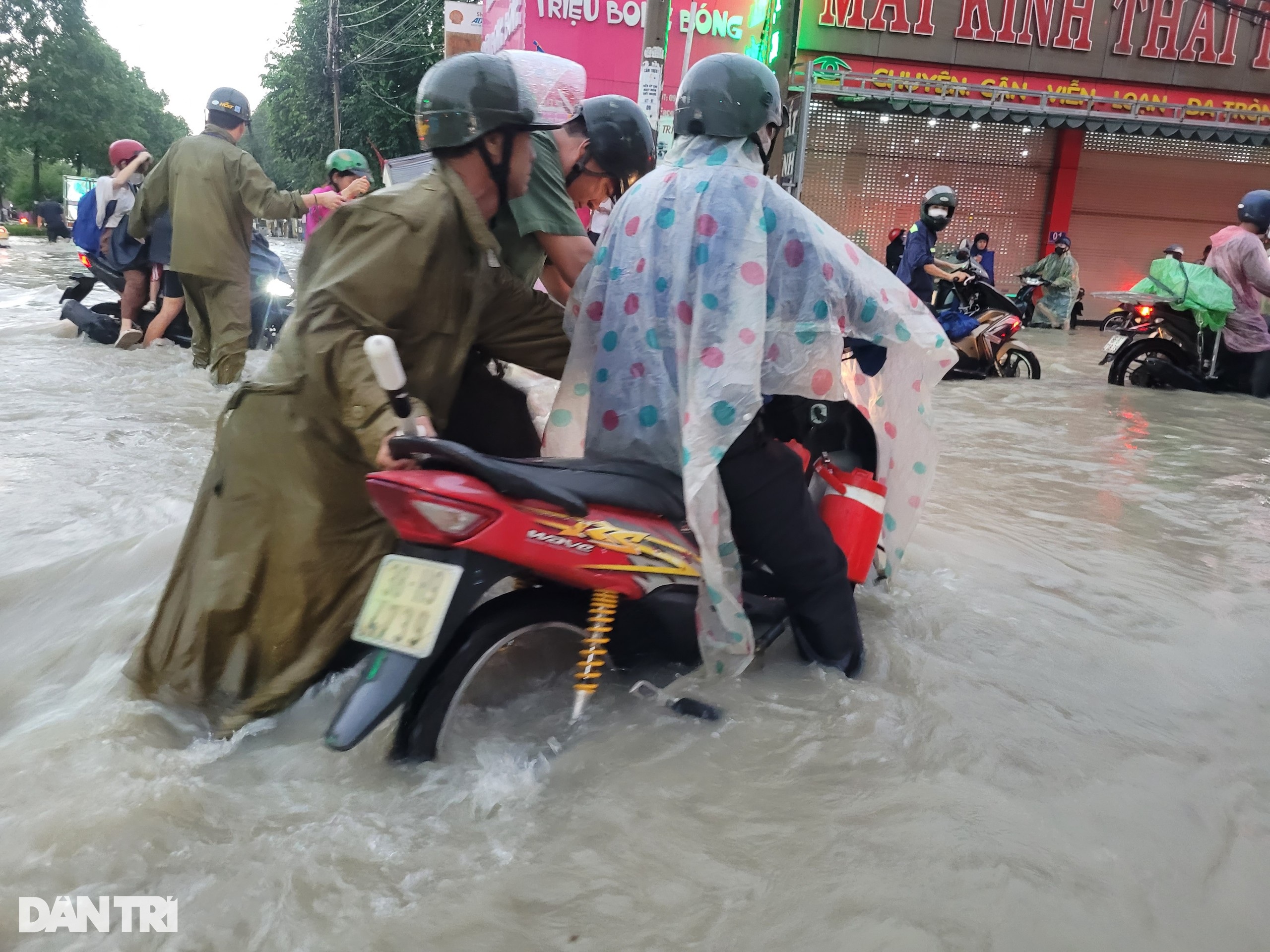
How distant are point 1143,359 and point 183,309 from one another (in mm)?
8706

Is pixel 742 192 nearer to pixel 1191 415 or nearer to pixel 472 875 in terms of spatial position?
pixel 472 875

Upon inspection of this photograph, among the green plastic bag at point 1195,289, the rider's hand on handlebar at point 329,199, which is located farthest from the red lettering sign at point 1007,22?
the rider's hand on handlebar at point 329,199

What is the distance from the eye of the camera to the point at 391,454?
74.9 inches

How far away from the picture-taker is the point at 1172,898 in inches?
73.2

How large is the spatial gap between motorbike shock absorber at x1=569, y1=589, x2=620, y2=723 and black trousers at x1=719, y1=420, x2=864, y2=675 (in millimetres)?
411

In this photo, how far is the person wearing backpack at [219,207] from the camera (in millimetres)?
5750

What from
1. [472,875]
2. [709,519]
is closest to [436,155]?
[709,519]

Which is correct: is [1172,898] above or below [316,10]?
below

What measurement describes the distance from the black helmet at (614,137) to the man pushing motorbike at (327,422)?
398mm

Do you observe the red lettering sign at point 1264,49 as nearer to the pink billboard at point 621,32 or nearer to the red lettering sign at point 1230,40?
the red lettering sign at point 1230,40

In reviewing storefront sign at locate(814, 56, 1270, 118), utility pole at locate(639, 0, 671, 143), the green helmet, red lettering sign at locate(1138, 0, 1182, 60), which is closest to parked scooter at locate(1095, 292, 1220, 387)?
utility pole at locate(639, 0, 671, 143)

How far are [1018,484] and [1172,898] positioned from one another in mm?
3651

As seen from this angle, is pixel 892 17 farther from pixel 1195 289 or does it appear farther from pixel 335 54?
pixel 335 54

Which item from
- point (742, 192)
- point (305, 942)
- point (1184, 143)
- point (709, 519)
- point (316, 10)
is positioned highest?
point (316, 10)
